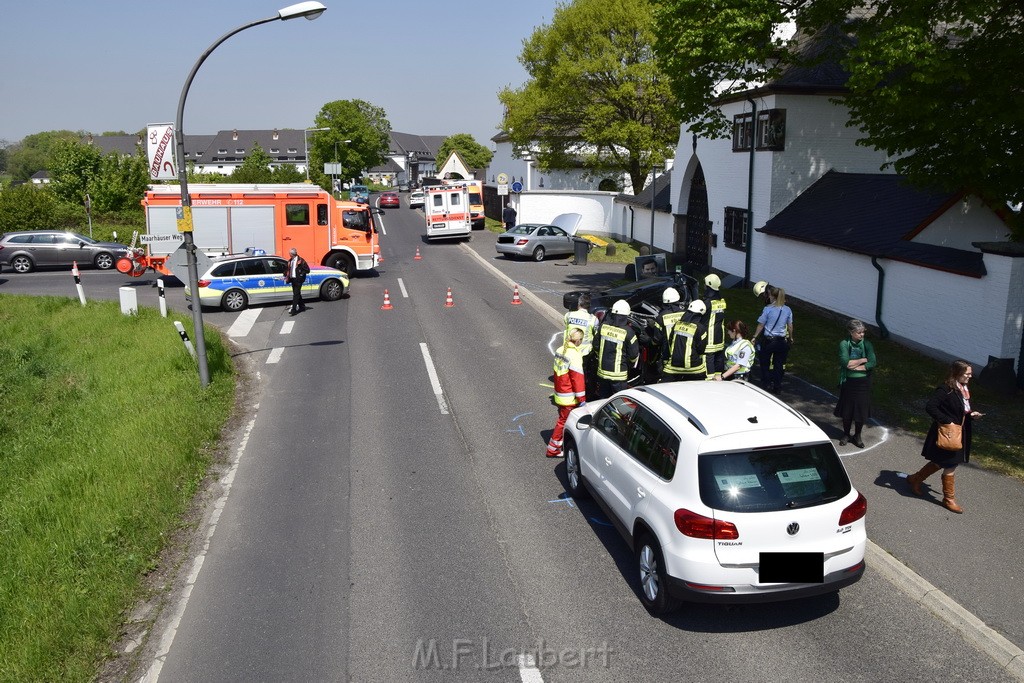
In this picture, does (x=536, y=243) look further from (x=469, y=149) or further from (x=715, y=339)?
(x=469, y=149)

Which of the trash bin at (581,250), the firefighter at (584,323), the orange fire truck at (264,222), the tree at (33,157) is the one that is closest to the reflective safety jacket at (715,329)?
the firefighter at (584,323)

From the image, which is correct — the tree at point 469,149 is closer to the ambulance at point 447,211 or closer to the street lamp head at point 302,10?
the ambulance at point 447,211

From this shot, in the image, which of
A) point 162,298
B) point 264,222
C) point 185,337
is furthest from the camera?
point 264,222

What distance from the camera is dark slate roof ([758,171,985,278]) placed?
625 inches

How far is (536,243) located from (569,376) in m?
23.7

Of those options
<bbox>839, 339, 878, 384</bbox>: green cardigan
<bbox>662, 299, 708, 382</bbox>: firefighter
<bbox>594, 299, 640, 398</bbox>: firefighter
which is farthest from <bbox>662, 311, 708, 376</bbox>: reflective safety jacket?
<bbox>839, 339, 878, 384</bbox>: green cardigan

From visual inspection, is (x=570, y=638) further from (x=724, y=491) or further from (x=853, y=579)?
(x=853, y=579)

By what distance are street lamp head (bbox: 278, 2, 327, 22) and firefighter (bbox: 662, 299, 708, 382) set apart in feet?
23.8

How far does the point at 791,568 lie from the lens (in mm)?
6332

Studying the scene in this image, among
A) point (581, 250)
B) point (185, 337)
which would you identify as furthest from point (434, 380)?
point (581, 250)

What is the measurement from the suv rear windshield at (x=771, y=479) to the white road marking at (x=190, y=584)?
4521 mm

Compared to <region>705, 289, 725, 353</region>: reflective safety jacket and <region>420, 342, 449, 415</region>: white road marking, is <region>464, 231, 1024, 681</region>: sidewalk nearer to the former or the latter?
<region>705, 289, 725, 353</region>: reflective safety jacket

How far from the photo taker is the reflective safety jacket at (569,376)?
10.1 meters

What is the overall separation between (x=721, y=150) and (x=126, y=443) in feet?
72.4
